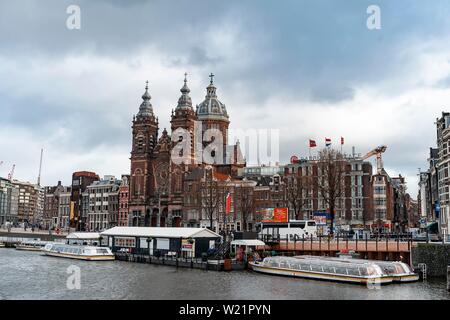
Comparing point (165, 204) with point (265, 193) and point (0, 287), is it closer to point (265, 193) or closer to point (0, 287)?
point (265, 193)

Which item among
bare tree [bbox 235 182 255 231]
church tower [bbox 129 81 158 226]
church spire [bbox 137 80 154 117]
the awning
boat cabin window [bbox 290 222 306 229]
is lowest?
the awning

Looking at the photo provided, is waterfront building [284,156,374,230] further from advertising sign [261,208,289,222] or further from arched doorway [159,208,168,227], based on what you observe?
arched doorway [159,208,168,227]

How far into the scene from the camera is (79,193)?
19338 centimetres

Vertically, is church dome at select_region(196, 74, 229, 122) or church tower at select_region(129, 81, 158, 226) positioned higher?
church dome at select_region(196, 74, 229, 122)

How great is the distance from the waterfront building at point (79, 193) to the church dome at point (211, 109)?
52.8 meters

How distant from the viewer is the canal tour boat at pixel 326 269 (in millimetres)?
55969

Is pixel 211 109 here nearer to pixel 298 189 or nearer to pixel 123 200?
pixel 123 200

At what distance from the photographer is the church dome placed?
6929 inches

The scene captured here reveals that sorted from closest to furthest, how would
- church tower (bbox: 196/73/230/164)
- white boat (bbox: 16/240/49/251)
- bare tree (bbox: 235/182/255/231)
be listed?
white boat (bbox: 16/240/49/251)
bare tree (bbox: 235/182/255/231)
church tower (bbox: 196/73/230/164)

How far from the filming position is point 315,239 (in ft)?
268

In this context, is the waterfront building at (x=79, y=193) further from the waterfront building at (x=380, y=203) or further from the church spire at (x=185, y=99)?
the waterfront building at (x=380, y=203)

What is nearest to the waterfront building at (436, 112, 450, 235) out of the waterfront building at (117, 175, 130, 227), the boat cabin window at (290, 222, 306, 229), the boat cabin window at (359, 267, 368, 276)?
the boat cabin window at (290, 222, 306, 229)

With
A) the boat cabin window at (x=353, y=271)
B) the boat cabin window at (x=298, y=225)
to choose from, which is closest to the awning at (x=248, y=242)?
the boat cabin window at (x=298, y=225)
